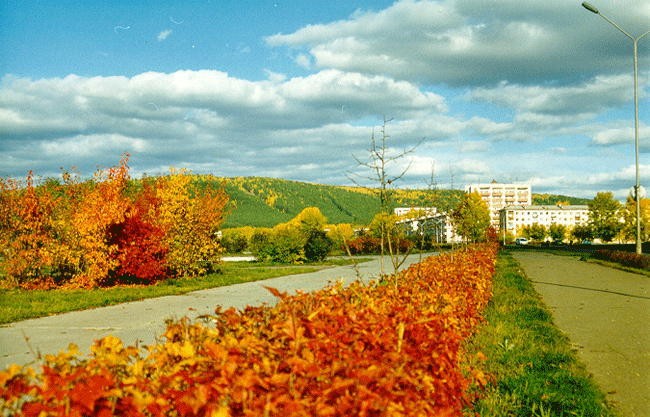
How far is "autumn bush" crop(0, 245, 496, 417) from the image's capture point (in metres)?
1.53

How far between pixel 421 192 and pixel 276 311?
8.00 metres

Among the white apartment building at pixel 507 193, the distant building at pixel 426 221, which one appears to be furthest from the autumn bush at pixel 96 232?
the white apartment building at pixel 507 193

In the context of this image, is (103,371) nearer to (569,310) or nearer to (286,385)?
(286,385)

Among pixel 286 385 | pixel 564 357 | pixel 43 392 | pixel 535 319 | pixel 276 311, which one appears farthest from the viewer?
pixel 535 319

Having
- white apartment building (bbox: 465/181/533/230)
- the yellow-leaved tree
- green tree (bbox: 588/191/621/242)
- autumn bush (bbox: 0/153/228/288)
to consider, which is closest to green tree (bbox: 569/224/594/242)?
green tree (bbox: 588/191/621/242)

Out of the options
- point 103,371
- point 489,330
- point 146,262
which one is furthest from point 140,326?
point 146,262

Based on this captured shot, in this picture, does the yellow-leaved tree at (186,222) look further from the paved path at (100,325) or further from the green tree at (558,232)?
the green tree at (558,232)

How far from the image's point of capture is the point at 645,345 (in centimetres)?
609

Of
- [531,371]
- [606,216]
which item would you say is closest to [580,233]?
[606,216]

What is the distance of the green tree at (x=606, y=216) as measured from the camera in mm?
71250

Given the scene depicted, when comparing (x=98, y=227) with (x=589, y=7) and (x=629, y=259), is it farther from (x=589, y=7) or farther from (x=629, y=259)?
(x=629, y=259)

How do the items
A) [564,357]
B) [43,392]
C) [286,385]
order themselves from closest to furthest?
[43,392] < [286,385] < [564,357]

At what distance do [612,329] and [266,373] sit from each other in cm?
718

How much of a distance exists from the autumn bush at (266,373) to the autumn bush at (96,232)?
1221cm
